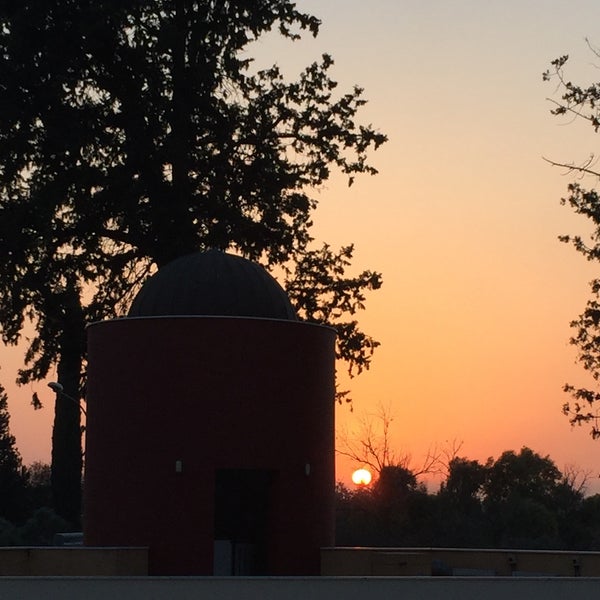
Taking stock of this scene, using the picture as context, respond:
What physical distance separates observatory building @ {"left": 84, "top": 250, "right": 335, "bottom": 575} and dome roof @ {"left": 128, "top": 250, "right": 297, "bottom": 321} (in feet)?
0.08

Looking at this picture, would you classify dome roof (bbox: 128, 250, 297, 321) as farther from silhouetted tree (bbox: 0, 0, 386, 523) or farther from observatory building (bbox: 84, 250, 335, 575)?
silhouetted tree (bbox: 0, 0, 386, 523)

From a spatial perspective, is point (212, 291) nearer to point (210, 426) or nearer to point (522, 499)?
point (210, 426)

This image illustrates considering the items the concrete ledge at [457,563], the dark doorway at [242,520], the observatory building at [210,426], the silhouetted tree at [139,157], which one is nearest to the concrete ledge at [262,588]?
the observatory building at [210,426]

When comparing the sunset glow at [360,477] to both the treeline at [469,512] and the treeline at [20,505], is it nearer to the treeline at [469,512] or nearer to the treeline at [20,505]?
the treeline at [469,512]

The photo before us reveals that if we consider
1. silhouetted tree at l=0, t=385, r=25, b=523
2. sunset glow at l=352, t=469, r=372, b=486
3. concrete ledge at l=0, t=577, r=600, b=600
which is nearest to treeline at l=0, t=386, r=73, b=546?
silhouetted tree at l=0, t=385, r=25, b=523

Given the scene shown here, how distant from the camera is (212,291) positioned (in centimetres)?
2567

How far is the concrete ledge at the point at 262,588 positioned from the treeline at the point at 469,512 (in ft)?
107

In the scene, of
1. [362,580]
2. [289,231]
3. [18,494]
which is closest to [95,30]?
[289,231]

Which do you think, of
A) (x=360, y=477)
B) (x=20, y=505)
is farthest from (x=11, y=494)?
(x=360, y=477)

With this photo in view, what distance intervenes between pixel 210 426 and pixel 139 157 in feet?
48.3

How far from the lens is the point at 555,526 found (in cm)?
6025

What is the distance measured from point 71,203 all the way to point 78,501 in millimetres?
9800

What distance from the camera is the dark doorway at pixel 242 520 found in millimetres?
25641

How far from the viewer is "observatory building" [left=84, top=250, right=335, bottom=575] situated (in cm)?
2459
